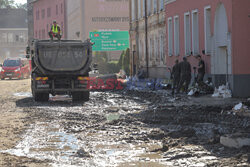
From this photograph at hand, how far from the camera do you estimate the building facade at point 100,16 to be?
66438mm

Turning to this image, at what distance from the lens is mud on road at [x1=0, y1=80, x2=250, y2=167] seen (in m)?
9.11

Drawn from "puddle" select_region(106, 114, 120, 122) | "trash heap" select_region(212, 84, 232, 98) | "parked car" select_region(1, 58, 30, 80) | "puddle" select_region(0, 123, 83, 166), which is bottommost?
"puddle" select_region(0, 123, 83, 166)

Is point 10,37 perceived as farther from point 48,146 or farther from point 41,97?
point 48,146

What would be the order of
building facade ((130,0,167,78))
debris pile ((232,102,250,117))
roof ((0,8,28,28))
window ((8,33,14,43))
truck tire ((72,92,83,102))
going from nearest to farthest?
debris pile ((232,102,250,117))
truck tire ((72,92,83,102))
building facade ((130,0,167,78))
window ((8,33,14,43))
roof ((0,8,28,28))

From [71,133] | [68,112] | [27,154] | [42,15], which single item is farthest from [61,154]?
[42,15]

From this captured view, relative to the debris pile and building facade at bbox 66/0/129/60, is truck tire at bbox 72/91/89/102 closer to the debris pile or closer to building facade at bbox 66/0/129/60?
the debris pile

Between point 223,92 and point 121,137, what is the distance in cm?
1176

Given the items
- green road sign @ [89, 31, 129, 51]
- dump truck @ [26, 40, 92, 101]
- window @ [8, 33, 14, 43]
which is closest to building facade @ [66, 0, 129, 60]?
green road sign @ [89, 31, 129, 51]

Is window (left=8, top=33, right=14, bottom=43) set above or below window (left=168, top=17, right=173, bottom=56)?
above

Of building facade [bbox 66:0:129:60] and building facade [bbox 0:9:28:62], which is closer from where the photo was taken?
building facade [bbox 66:0:129:60]

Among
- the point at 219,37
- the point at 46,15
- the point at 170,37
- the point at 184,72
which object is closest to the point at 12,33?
the point at 46,15

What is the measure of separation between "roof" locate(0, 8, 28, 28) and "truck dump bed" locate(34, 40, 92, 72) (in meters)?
102

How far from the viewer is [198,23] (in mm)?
29047

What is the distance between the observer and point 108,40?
51000 millimetres
